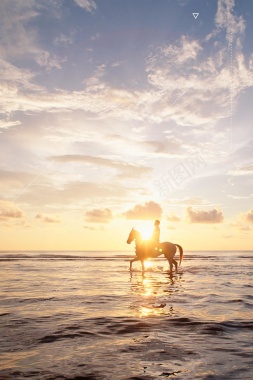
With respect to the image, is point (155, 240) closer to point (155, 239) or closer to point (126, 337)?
point (155, 239)

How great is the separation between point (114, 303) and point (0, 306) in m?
3.59

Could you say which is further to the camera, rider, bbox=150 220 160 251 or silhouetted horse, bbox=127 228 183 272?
silhouetted horse, bbox=127 228 183 272

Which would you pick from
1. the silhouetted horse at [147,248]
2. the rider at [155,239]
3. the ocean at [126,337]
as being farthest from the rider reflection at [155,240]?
the ocean at [126,337]

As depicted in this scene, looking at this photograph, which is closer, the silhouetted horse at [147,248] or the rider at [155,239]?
the rider at [155,239]

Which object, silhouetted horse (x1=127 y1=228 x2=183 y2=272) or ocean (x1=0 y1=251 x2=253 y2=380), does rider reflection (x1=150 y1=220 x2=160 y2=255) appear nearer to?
silhouetted horse (x1=127 y1=228 x2=183 y2=272)

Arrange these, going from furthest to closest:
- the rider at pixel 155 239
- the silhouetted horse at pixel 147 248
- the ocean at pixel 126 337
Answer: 1. the silhouetted horse at pixel 147 248
2. the rider at pixel 155 239
3. the ocean at pixel 126 337

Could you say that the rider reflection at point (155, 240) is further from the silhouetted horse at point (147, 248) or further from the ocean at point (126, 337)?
the ocean at point (126, 337)

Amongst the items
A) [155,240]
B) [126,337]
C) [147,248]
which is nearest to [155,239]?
[155,240]

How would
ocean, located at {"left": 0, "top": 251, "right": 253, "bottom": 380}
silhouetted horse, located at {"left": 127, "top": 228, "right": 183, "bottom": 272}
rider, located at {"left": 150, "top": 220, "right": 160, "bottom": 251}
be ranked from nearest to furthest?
ocean, located at {"left": 0, "top": 251, "right": 253, "bottom": 380}, rider, located at {"left": 150, "top": 220, "right": 160, "bottom": 251}, silhouetted horse, located at {"left": 127, "top": 228, "right": 183, "bottom": 272}

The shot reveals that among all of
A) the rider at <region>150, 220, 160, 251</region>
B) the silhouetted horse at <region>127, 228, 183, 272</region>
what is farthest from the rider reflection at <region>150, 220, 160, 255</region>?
the silhouetted horse at <region>127, 228, 183, 272</region>

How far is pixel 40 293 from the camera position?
12859 mm

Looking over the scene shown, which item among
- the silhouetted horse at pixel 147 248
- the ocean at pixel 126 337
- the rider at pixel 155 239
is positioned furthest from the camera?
the silhouetted horse at pixel 147 248

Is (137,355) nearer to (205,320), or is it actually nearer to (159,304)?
(205,320)

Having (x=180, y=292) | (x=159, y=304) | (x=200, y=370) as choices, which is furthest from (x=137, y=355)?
(x=180, y=292)
